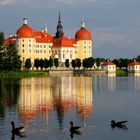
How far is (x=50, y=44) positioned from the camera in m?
112

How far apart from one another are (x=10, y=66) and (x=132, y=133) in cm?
5586

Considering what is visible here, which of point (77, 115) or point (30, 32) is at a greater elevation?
point (30, 32)

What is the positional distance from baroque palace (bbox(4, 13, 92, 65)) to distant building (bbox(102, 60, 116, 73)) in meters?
9.11

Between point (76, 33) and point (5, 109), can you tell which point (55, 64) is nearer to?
point (76, 33)

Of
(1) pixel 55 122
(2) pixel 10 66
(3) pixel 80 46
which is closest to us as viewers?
(1) pixel 55 122

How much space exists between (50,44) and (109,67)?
16.0 meters

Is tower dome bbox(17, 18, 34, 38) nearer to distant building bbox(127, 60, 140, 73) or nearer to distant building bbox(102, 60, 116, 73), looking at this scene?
distant building bbox(102, 60, 116, 73)

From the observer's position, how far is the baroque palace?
107812mm

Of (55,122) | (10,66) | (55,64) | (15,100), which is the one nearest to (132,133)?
(55,122)

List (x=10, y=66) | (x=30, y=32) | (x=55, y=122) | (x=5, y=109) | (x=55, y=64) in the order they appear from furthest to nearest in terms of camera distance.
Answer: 1. (x=30, y=32)
2. (x=55, y=64)
3. (x=10, y=66)
4. (x=5, y=109)
5. (x=55, y=122)

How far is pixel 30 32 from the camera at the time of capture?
354 ft

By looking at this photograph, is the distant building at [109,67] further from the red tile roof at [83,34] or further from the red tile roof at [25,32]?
the red tile roof at [25,32]

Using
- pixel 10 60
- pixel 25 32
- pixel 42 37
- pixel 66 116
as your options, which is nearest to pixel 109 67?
pixel 42 37

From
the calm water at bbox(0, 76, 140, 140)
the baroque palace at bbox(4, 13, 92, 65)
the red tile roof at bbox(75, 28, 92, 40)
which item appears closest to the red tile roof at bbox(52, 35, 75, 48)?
the baroque palace at bbox(4, 13, 92, 65)
